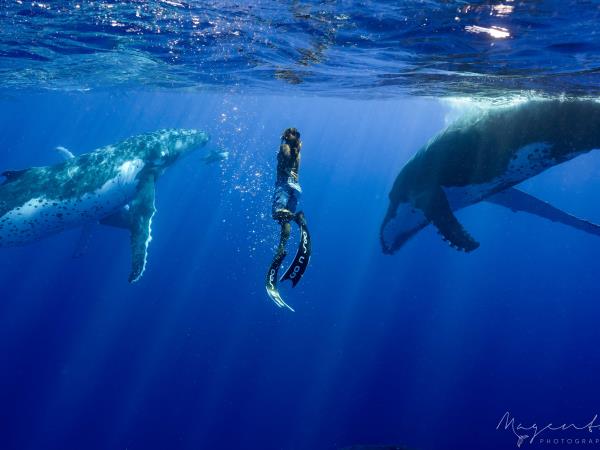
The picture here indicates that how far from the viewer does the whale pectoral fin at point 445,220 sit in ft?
25.8

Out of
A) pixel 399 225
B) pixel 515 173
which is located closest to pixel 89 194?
pixel 399 225

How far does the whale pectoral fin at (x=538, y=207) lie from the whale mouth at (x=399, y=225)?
6.17ft

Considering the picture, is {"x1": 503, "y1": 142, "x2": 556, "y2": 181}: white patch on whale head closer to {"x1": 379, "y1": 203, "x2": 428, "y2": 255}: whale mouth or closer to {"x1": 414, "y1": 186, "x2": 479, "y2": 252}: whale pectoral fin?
{"x1": 414, "y1": 186, "x2": 479, "y2": 252}: whale pectoral fin

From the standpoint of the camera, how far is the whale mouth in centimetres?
1023

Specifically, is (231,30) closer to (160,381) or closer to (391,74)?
(391,74)

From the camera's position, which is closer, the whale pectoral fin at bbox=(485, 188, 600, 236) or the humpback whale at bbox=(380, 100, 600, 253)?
the humpback whale at bbox=(380, 100, 600, 253)

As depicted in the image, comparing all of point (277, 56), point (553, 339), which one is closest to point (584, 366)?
point (553, 339)

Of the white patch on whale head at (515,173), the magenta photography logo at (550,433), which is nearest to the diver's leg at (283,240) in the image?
the white patch on whale head at (515,173)

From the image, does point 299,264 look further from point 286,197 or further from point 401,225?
point 401,225

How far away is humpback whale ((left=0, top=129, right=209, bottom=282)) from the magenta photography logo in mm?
16689

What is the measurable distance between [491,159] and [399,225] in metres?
3.12

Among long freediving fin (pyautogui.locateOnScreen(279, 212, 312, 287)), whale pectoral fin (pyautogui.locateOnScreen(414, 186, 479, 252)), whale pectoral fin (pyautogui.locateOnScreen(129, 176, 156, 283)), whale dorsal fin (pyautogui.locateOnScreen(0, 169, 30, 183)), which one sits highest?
long freediving fin (pyautogui.locateOnScreen(279, 212, 312, 287))

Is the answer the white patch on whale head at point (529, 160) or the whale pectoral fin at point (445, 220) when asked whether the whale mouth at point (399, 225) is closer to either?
the whale pectoral fin at point (445, 220)

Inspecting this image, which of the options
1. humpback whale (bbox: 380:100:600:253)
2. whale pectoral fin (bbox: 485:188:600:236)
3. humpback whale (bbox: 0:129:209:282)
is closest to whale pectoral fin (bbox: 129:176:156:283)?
humpback whale (bbox: 0:129:209:282)
